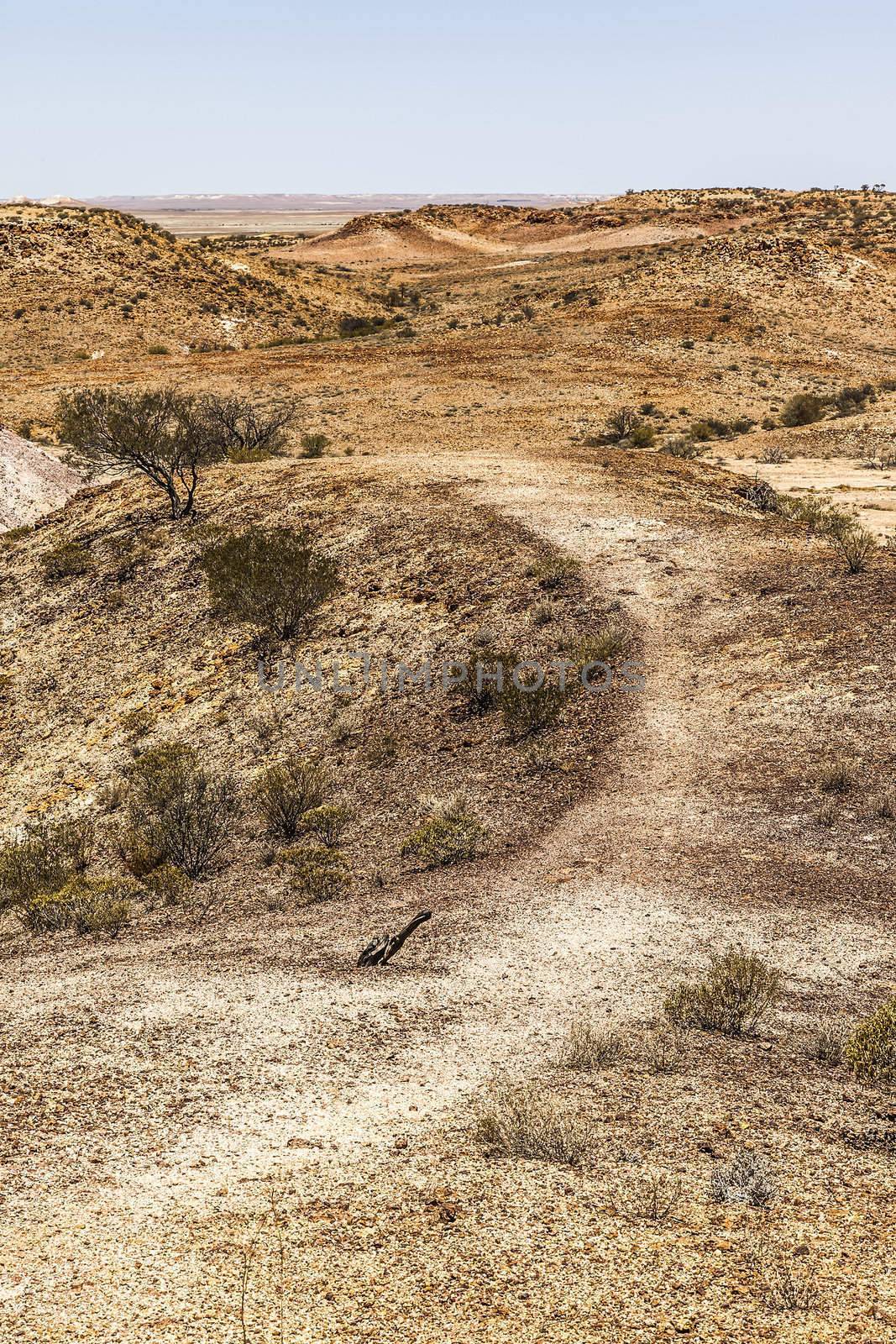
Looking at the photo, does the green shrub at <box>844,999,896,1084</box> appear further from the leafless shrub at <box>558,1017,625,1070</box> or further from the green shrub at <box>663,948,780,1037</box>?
the leafless shrub at <box>558,1017,625,1070</box>

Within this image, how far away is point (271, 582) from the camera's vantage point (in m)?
20.1

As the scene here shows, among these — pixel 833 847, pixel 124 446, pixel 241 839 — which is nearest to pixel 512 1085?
pixel 833 847

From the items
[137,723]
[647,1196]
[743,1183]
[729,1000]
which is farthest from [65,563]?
[743,1183]

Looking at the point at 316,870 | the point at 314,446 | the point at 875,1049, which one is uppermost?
the point at 314,446

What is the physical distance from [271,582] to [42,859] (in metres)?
7.89

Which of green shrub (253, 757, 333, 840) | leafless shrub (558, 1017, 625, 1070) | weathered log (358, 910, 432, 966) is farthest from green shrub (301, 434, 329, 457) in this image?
leafless shrub (558, 1017, 625, 1070)

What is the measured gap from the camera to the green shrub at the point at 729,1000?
8.15 meters

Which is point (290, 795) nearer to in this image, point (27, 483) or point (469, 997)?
point (469, 997)

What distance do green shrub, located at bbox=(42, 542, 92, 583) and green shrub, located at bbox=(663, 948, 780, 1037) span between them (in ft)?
65.7

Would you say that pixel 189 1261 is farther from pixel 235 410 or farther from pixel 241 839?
pixel 235 410

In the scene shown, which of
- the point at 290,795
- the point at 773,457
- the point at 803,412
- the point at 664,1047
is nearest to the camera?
the point at 664,1047

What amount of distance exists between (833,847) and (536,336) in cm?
4255

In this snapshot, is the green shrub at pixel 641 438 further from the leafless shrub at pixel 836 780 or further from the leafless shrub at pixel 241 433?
the leafless shrub at pixel 836 780

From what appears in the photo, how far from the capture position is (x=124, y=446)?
25953mm
